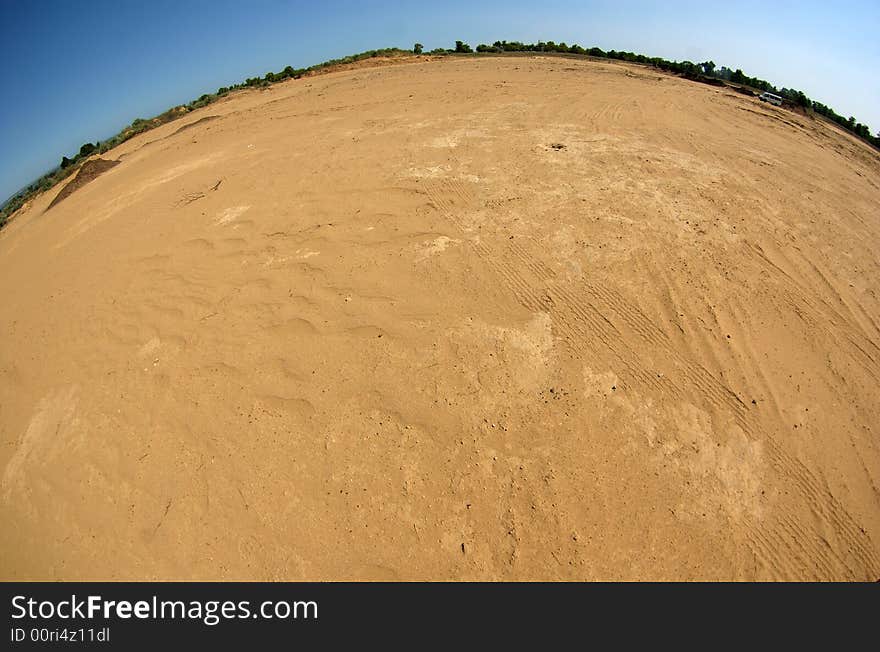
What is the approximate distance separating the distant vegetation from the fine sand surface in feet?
22.9

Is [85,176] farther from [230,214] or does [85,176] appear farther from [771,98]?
[771,98]

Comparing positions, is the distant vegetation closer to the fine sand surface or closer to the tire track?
the fine sand surface

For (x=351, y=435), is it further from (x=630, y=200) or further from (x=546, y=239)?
(x=630, y=200)

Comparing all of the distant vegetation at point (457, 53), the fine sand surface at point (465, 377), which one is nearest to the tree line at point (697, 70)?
the distant vegetation at point (457, 53)

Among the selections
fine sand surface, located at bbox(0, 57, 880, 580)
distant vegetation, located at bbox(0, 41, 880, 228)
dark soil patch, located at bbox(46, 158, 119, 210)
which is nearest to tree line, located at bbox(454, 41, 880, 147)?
distant vegetation, located at bbox(0, 41, 880, 228)

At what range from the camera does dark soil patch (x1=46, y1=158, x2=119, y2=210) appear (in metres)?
Result: 11.3

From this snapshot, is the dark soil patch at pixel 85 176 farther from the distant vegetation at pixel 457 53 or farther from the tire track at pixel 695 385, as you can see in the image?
the tire track at pixel 695 385

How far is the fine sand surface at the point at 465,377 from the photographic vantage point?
3.11 m

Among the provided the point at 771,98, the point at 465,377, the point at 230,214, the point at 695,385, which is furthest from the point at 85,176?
the point at 771,98

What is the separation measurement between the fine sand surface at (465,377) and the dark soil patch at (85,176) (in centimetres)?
564

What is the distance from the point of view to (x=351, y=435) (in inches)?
141

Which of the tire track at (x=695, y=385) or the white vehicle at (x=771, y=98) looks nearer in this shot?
the tire track at (x=695, y=385)

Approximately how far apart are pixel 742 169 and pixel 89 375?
9.45m
